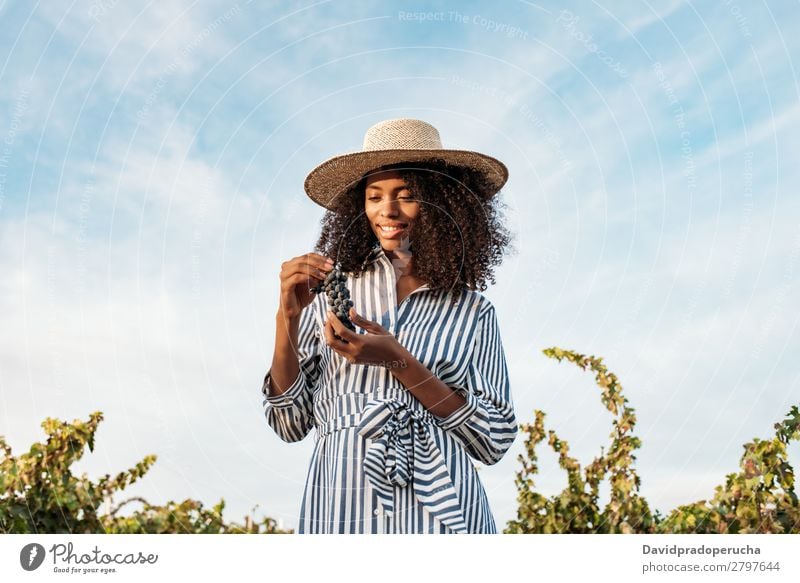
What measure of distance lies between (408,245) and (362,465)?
2.44ft

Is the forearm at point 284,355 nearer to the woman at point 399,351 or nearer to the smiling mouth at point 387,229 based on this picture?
the woman at point 399,351

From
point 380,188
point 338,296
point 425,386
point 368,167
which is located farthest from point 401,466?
point 368,167

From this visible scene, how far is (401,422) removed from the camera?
7.31 feet

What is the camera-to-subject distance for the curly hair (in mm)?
2531

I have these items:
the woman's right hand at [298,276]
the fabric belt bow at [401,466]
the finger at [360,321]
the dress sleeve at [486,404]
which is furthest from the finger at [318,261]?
the dress sleeve at [486,404]

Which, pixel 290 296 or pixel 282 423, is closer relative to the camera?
pixel 290 296

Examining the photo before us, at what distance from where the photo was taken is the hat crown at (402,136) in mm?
2584

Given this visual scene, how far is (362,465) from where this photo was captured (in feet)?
7.22

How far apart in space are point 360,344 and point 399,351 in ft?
0.36

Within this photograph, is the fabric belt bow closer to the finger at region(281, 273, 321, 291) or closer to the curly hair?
the finger at region(281, 273, 321, 291)

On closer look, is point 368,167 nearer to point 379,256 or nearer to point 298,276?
point 379,256

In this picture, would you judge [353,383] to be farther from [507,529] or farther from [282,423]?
[507,529]

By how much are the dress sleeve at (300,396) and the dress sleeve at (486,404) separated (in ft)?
1.38
